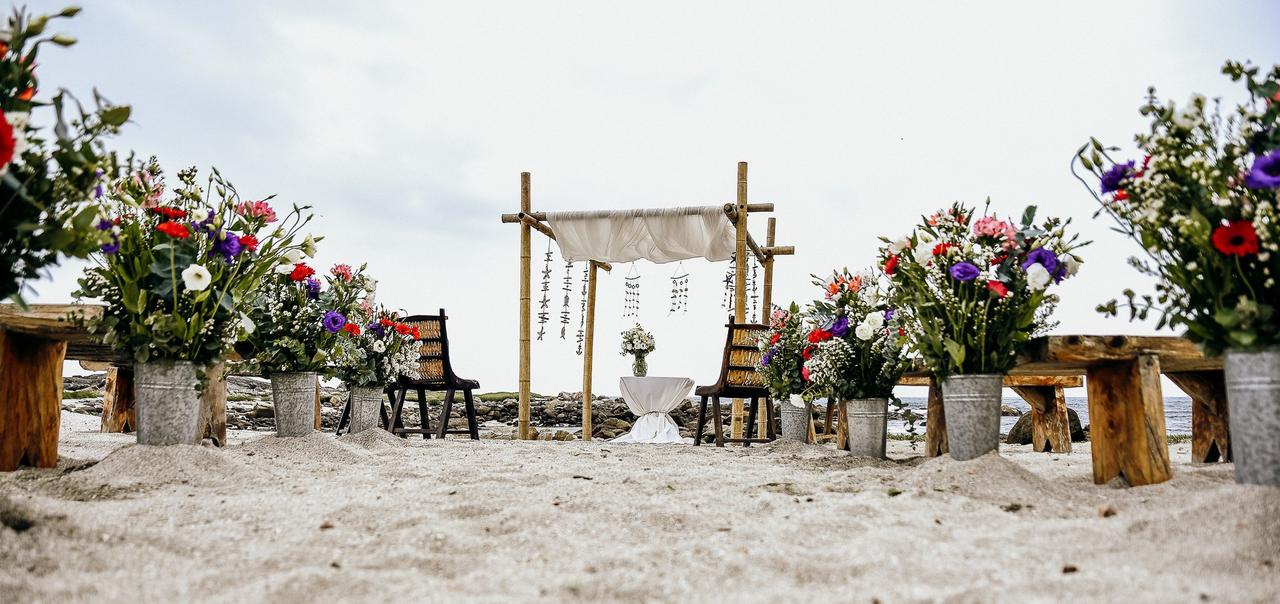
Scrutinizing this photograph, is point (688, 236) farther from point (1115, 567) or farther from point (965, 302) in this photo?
point (1115, 567)

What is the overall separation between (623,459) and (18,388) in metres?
2.75

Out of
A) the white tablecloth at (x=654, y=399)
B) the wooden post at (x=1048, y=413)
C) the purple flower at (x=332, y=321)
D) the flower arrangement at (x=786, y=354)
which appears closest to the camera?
the purple flower at (x=332, y=321)

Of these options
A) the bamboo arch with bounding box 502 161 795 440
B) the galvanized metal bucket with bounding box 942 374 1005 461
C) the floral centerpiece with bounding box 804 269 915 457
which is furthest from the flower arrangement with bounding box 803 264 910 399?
the bamboo arch with bounding box 502 161 795 440

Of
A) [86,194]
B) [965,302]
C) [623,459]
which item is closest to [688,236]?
[623,459]

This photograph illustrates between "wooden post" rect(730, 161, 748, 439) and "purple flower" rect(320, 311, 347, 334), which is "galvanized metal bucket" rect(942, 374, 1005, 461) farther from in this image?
"wooden post" rect(730, 161, 748, 439)

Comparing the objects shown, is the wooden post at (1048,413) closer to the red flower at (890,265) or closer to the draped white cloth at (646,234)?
the red flower at (890,265)

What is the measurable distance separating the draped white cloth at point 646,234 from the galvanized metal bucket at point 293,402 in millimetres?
3438

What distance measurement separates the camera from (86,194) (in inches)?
77.4

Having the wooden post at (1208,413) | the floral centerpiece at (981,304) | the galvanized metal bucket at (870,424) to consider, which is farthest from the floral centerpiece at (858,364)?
the wooden post at (1208,413)

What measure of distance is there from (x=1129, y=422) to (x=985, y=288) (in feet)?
2.19

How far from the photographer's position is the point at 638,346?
819 cm

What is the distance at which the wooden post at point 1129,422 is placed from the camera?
266 centimetres

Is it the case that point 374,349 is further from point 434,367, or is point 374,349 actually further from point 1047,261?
point 1047,261

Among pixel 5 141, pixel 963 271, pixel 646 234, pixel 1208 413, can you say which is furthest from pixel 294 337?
pixel 1208 413
